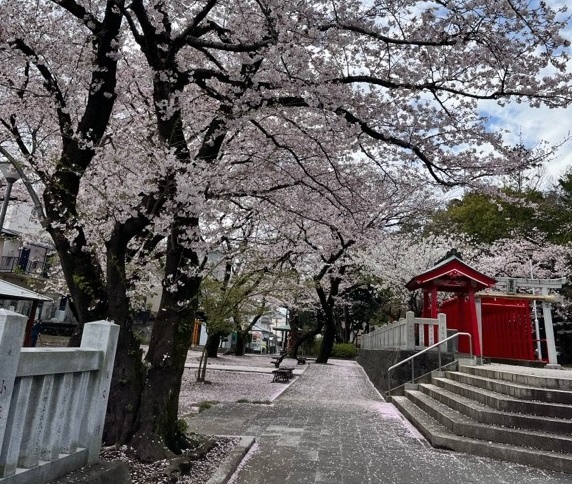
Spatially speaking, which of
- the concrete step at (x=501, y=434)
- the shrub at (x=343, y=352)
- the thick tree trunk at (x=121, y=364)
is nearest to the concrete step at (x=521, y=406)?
the concrete step at (x=501, y=434)

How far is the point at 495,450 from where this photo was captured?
592cm

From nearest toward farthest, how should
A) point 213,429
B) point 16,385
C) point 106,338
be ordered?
point 16,385 → point 106,338 → point 213,429

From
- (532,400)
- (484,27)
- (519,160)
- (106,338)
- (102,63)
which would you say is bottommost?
(532,400)

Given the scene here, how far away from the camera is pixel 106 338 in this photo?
3.68m

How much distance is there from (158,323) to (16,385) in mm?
3065

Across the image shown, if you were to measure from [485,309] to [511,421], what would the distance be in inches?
347

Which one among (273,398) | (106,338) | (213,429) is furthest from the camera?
(273,398)

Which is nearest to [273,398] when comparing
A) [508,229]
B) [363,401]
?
[363,401]

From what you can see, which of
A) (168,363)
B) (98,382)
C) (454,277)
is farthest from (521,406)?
(454,277)

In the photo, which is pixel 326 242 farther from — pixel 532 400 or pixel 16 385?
pixel 16 385

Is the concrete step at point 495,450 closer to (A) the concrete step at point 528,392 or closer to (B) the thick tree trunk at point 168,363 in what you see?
(A) the concrete step at point 528,392

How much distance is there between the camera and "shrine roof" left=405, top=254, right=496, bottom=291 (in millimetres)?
12461

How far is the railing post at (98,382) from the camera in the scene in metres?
3.44

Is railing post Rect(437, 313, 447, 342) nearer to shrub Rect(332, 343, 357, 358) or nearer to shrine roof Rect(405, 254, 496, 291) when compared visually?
shrine roof Rect(405, 254, 496, 291)
